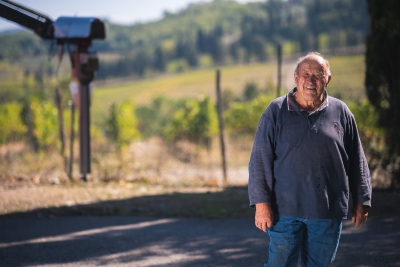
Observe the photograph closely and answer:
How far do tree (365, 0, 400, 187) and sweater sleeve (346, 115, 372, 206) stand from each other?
5760mm

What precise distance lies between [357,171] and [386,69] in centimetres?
621

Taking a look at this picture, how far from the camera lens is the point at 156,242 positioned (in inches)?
250

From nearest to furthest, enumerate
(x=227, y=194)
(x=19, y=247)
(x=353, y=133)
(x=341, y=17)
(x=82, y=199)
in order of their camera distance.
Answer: (x=353, y=133)
(x=19, y=247)
(x=82, y=199)
(x=227, y=194)
(x=341, y=17)

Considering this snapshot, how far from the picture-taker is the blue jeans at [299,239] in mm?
3637

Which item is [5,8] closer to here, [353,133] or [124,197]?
[124,197]

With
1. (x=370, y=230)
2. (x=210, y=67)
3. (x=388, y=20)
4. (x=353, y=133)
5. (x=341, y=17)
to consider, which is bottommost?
(x=370, y=230)

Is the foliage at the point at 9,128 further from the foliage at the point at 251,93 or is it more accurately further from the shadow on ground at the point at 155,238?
the foliage at the point at 251,93

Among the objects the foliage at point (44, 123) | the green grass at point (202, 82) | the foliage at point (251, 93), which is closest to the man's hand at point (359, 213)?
the foliage at point (44, 123)

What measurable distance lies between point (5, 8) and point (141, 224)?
4484mm

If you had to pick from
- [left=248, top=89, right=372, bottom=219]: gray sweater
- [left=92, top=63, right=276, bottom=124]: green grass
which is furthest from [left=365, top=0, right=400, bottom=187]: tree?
[left=92, top=63, right=276, bottom=124]: green grass

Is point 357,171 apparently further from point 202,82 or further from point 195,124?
point 202,82

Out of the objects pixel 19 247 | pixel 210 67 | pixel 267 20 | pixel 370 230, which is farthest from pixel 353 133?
pixel 267 20

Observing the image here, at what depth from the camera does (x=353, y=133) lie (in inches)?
150

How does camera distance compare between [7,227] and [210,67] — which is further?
[210,67]
